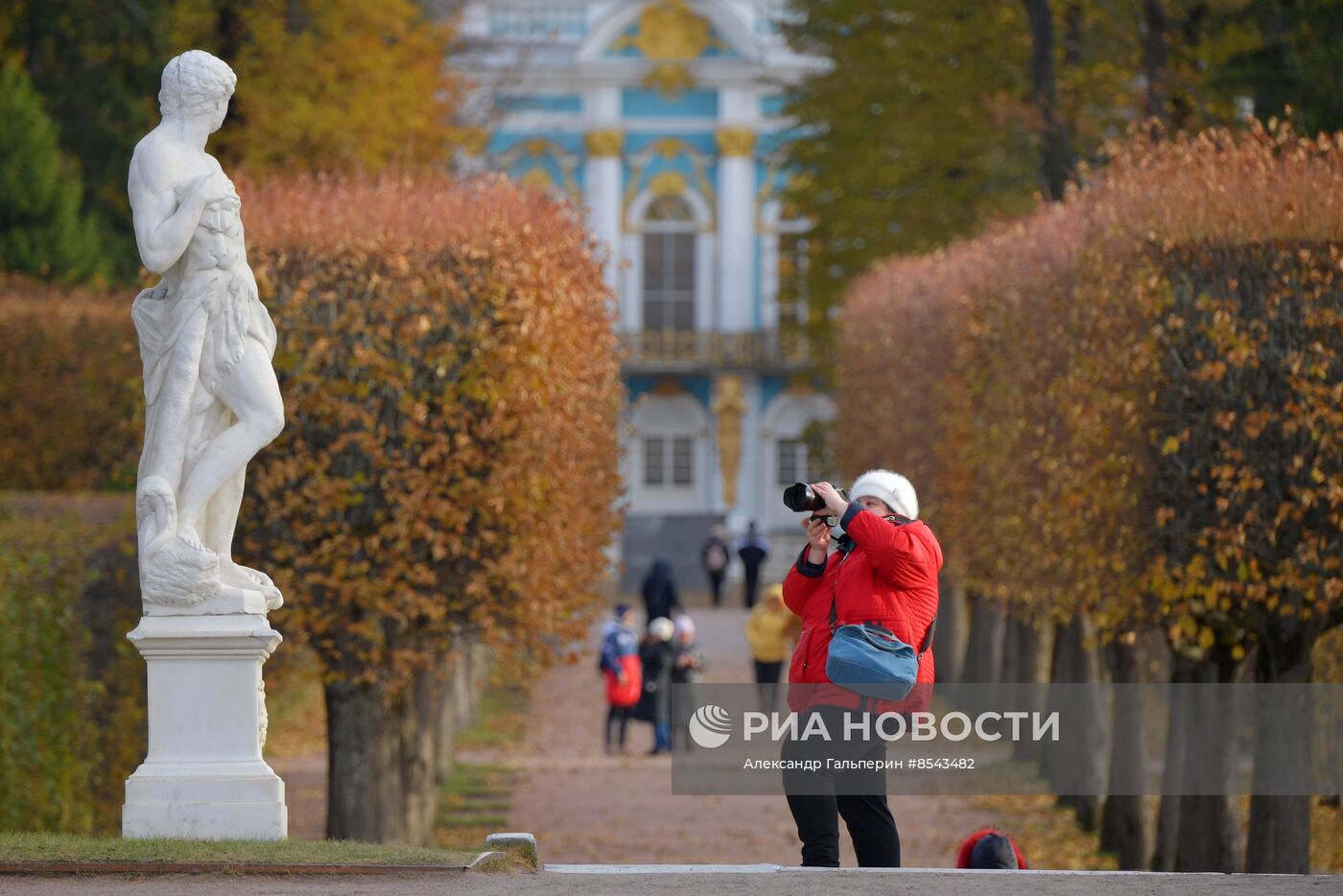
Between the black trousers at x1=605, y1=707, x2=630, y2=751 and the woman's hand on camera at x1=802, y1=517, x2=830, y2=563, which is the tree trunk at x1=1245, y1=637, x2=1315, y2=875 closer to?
the woman's hand on camera at x1=802, y1=517, x2=830, y2=563

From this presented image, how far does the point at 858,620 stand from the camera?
771 cm

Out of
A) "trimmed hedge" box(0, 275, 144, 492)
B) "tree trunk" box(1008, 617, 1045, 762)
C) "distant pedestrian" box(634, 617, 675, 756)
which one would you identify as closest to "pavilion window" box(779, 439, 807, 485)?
"distant pedestrian" box(634, 617, 675, 756)

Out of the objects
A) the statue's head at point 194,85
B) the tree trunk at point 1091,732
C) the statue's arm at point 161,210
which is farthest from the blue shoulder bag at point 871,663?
the tree trunk at point 1091,732

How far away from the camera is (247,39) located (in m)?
25.1

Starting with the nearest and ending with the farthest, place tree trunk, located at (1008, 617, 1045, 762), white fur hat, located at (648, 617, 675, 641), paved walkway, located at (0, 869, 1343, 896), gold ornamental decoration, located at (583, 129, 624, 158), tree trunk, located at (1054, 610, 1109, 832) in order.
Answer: paved walkway, located at (0, 869, 1343, 896) → tree trunk, located at (1054, 610, 1109, 832) → tree trunk, located at (1008, 617, 1045, 762) → white fur hat, located at (648, 617, 675, 641) → gold ornamental decoration, located at (583, 129, 624, 158)

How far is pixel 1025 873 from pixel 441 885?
6.84 ft

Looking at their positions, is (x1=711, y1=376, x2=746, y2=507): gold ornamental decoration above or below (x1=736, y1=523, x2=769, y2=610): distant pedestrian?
above

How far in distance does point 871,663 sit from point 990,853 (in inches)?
51.6

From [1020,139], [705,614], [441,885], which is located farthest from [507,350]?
[705,614]

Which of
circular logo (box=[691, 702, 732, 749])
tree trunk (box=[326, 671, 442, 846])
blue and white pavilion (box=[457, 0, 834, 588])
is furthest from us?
blue and white pavilion (box=[457, 0, 834, 588])

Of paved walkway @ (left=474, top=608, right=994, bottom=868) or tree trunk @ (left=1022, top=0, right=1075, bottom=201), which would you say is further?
tree trunk @ (left=1022, top=0, right=1075, bottom=201)

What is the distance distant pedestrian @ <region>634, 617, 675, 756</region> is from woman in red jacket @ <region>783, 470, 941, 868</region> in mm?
14545

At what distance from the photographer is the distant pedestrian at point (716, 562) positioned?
4019 centimetres

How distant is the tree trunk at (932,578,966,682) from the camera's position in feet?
93.2
